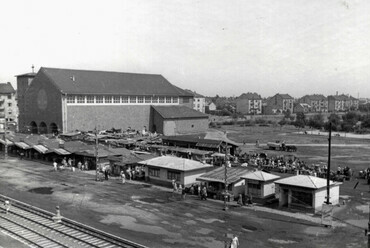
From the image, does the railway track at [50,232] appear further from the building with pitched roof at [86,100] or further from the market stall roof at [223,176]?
the building with pitched roof at [86,100]

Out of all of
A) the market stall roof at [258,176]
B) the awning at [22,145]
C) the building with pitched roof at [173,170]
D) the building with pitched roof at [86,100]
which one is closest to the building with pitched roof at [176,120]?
the building with pitched roof at [86,100]

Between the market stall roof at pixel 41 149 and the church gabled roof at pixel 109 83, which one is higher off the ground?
the church gabled roof at pixel 109 83

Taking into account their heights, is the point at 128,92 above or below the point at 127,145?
above

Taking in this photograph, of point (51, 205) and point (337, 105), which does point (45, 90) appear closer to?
point (51, 205)

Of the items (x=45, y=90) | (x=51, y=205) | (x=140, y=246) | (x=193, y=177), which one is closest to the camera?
(x=140, y=246)

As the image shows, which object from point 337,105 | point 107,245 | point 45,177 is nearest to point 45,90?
point 45,177

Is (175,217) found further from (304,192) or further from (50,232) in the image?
(304,192)
